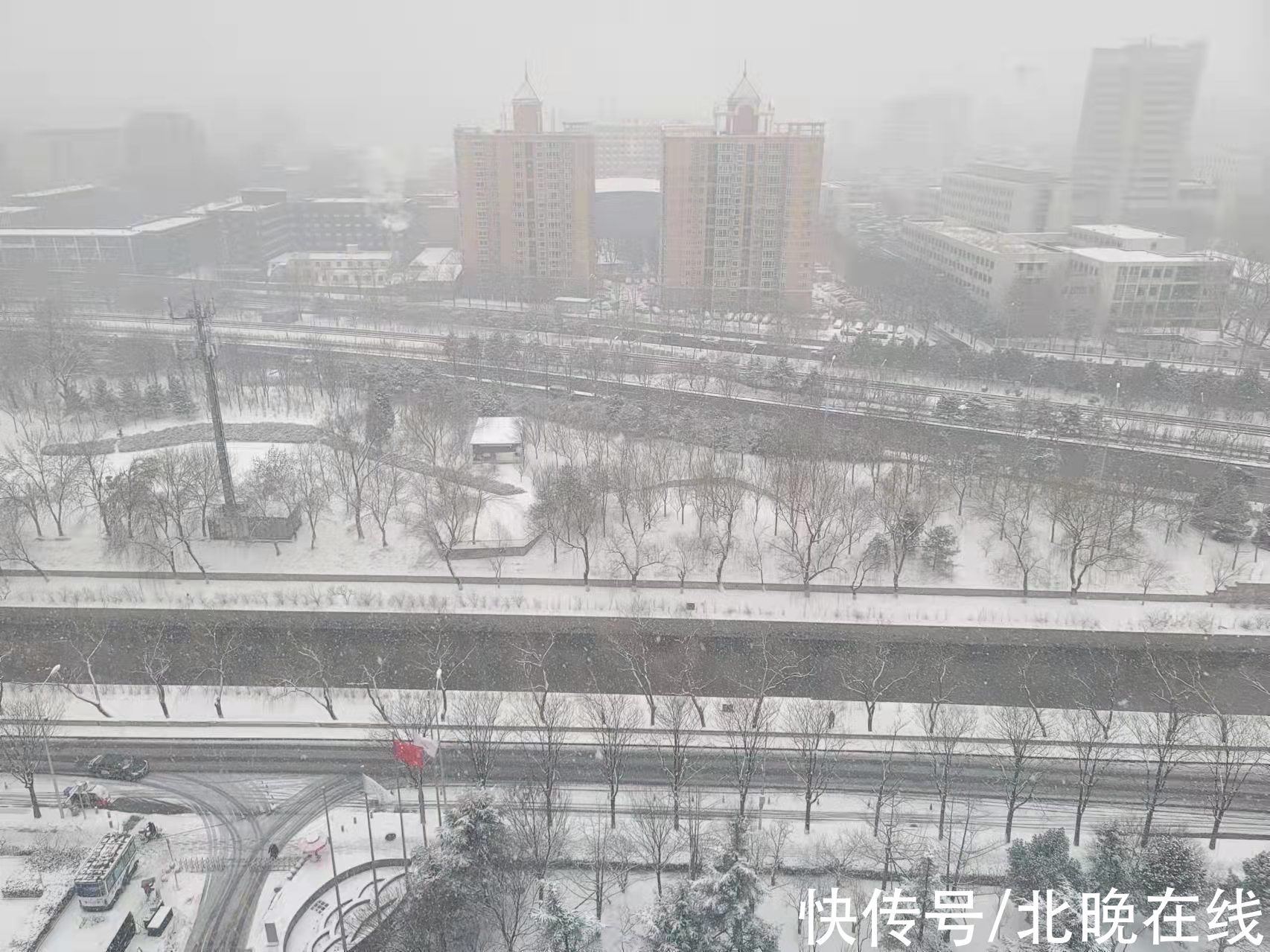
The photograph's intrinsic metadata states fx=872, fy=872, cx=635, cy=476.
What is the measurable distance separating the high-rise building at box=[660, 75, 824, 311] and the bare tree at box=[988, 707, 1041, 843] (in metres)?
24.8

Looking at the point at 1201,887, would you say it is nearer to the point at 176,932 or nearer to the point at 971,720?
the point at 971,720

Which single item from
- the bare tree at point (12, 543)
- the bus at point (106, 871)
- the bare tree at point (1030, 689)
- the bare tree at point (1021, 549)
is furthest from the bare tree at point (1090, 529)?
the bare tree at point (12, 543)

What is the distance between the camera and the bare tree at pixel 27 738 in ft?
36.5

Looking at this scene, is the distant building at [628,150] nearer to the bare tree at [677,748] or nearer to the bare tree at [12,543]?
the bare tree at [12,543]

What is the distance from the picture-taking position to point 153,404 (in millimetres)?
23000

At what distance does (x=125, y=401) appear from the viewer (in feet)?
75.4

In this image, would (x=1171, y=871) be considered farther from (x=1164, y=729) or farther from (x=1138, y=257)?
(x=1138, y=257)

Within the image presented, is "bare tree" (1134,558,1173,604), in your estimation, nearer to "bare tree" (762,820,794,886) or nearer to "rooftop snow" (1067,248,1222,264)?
"bare tree" (762,820,794,886)

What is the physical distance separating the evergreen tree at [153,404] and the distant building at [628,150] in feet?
138

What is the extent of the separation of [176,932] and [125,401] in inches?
679

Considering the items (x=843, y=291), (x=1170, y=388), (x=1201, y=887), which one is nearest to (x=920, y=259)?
(x=843, y=291)

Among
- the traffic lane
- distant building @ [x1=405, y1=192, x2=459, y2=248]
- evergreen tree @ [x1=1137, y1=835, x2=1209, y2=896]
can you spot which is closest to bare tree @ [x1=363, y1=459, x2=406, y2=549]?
the traffic lane

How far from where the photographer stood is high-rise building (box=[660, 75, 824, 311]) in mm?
34250

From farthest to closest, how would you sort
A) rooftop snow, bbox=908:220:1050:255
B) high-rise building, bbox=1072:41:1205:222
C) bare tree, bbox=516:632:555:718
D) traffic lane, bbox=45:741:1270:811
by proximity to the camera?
high-rise building, bbox=1072:41:1205:222 → rooftop snow, bbox=908:220:1050:255 → bare tree, bbox=516:632:555:718 → traffic lane, bbox=45:741:1270:811
